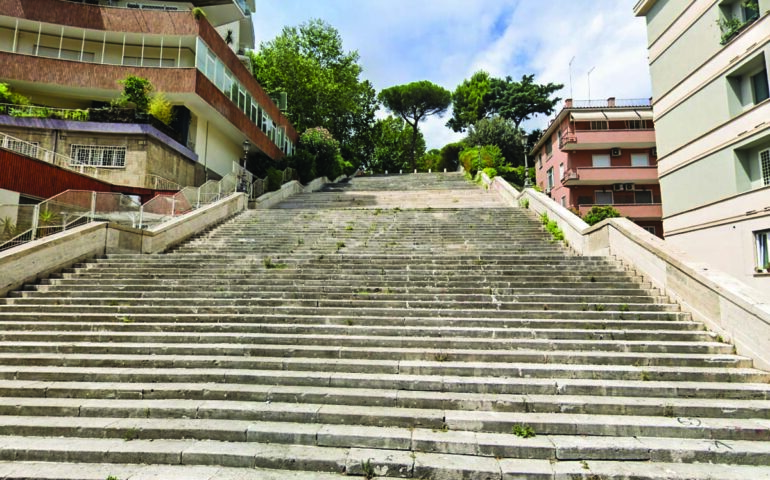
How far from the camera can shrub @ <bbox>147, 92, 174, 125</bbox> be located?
17.9 meters

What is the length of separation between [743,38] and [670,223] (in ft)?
22.2

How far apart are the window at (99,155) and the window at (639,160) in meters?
30.1

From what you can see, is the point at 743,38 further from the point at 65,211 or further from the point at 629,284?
the point at 65,211

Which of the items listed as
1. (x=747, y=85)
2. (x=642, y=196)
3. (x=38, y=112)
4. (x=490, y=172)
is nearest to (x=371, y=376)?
(x=747, y=85)

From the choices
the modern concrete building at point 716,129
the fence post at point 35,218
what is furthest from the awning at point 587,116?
the fence post at point 35,218

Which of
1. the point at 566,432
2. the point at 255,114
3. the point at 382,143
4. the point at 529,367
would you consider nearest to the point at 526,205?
the point at 529,367

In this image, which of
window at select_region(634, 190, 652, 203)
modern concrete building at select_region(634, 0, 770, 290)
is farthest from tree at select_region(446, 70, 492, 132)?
modern concrete building at select_region(634, 0, 770, 290)

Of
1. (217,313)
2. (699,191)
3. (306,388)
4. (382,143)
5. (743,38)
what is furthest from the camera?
(382,143)

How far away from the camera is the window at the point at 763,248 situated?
1195 centimetres

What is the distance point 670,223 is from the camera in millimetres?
16766

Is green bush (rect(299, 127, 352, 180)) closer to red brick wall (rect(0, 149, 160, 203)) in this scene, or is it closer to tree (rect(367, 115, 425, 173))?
Answer: red brick wall (rect(0, 149, 160, 203))

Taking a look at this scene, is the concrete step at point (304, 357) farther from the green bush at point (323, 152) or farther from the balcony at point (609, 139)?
the balcony at point (609, 139)

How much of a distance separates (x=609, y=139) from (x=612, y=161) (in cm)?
162

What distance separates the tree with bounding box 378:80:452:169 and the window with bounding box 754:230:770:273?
4199cm
